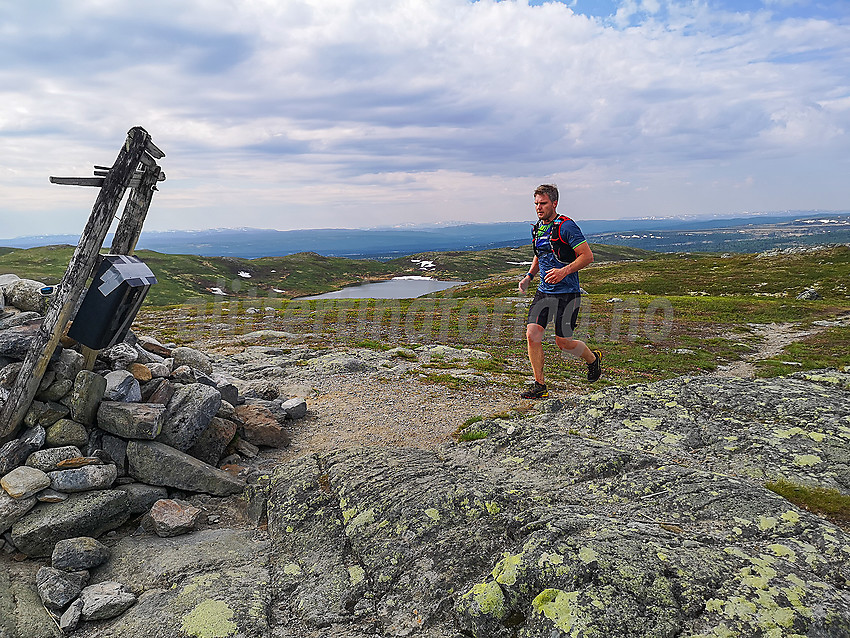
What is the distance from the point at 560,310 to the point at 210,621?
9375 millimetres

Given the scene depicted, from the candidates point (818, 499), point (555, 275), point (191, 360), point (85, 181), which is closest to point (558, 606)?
point (818, 499)

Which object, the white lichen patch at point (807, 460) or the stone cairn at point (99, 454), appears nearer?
the stone cairn at point (99, 454)

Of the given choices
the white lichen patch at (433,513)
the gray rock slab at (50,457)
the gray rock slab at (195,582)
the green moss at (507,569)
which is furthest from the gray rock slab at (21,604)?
the green moss at (507,569)

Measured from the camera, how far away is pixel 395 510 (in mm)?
7473

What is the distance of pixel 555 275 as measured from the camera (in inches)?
449

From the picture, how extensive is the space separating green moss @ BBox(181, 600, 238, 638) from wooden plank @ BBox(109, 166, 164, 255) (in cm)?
791

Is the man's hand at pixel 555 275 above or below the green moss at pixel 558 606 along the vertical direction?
above

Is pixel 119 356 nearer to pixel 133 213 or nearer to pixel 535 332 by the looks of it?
pixel 133 213

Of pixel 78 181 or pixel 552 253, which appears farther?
pixel 552 253

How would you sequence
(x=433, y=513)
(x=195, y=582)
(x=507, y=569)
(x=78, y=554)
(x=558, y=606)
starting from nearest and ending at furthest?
(x=558, y=606) < (x=507, y=569) < (x=195, y=582) < (x=433, y=513) < (x=78, y=554)

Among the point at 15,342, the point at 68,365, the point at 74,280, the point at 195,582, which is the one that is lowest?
the point at 195,582

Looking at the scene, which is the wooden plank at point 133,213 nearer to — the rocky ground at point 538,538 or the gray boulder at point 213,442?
the gray boulder at point 213,442

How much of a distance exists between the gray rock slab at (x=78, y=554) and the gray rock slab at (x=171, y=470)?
191cm

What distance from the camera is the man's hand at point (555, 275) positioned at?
11250mm
